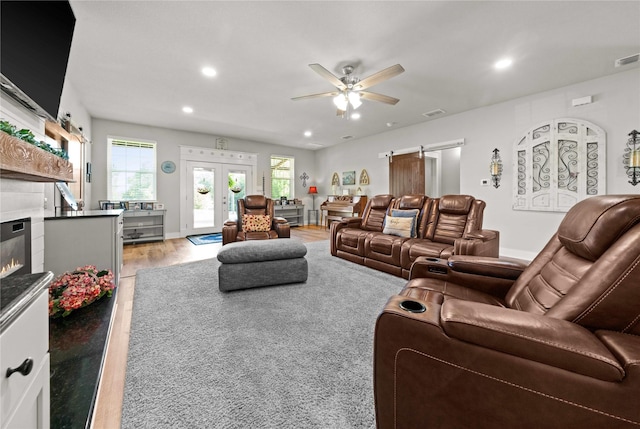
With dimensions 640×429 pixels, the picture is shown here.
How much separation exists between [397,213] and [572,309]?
2.93 m

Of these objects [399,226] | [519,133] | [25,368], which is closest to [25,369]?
[25,368]

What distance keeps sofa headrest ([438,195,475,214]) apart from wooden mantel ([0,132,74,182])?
3885 millimetres

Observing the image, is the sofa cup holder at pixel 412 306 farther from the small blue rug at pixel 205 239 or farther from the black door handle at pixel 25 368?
the small blue rug at pixel 205 239

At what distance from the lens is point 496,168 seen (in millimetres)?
4613

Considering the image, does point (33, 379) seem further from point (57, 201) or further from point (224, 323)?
point (57, 201)

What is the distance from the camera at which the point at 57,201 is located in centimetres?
323

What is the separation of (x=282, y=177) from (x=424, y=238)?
18.5 ft

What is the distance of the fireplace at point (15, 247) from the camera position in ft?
5.24

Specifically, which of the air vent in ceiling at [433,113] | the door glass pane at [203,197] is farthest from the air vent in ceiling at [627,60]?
the door glass pane at [203,197]

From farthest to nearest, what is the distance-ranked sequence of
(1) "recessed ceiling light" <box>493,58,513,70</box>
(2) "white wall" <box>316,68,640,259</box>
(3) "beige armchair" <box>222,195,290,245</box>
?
1. (3) "beige armchair" <box>222,195,290,245</box>
2. (2) "white wall" <box>316,68,640,259</box>
3. (1) "recessed ceiling light" <box>493,58,513,70</box>

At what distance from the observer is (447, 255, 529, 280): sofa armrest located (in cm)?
160

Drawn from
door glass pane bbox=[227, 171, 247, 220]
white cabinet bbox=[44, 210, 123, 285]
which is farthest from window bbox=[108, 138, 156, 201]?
white cabinet bbox=[44, 210, 123, 285]

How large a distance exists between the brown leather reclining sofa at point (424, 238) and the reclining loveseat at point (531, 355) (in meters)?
1.82

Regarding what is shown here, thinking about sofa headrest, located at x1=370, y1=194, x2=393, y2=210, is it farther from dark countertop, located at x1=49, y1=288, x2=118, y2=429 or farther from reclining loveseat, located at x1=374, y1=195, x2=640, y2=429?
dark countertop, located at x1=49, y1=288, x2=118, y2=429
